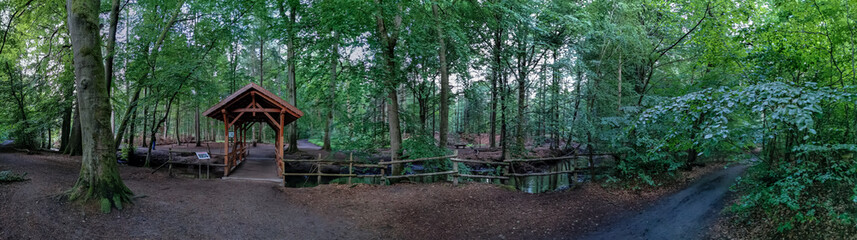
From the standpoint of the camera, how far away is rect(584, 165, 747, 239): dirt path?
7012 mm

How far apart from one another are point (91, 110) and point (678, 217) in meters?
11.7

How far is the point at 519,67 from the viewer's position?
14.0 metres

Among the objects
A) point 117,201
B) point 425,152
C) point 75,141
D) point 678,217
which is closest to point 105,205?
point 117,201

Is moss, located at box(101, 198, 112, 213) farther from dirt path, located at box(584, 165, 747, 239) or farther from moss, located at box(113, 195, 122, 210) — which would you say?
dirt path, located at box(584, 165, 747, 239)

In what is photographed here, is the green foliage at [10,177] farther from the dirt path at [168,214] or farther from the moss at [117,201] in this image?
the moss at [117,201]

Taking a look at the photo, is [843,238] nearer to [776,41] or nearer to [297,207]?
[776,41]

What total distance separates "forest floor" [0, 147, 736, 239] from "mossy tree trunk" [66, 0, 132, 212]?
385 millimetres

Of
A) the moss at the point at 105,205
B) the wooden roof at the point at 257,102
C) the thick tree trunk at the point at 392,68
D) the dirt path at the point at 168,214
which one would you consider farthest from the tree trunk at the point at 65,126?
the thick tree trunk at the point at 392,68

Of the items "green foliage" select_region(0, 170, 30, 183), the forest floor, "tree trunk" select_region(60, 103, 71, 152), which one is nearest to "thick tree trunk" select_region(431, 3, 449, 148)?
the forest floor

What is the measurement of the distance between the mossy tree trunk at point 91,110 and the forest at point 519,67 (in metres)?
0.02

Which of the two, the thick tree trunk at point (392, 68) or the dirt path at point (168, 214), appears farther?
the thick tree trunk at point (392, 68)

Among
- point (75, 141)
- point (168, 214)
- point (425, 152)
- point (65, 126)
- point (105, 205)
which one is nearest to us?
point (105, 205)

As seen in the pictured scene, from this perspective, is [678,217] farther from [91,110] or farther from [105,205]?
[91,110]

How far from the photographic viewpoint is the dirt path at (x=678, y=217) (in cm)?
701
